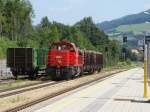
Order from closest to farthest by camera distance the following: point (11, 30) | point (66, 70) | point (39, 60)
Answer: point (66, 70) < point (39, 60) < point (11, 30)

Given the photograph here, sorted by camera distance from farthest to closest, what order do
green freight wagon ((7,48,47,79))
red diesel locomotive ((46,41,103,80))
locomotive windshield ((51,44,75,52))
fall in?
locomotive windshield ((51,44,75,52)), green freight wagon ((7,48,47,79)), red diesel locomotive ((46,41,103,80))

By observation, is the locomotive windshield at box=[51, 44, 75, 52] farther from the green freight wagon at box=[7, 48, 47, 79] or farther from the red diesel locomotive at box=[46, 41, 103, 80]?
the green freight wagon at box=[7, 48, 47, 79]

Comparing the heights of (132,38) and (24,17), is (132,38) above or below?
below

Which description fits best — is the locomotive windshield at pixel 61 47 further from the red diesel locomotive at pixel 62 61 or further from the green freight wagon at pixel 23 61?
the green freight wagon at pixel 23 61

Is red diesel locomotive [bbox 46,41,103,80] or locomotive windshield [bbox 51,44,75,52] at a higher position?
locomotive windshield [bbox 51,44,75,52]

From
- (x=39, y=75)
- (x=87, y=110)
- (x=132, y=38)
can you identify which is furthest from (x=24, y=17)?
(x=87, y=110)

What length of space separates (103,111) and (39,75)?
3427 cm

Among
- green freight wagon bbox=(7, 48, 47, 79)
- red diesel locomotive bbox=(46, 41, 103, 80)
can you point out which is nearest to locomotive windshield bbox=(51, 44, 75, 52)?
red diesel locomotive bbox=(46, 41, 103, 80)

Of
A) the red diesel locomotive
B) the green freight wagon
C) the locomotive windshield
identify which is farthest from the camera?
the locomotive windshield

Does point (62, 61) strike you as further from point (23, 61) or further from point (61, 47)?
point (23, 61)

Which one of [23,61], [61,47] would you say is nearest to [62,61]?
[61,47]

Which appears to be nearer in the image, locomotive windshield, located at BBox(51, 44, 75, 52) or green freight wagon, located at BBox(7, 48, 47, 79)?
green freight wagon, located at BBox(7, 48, 47, 79)

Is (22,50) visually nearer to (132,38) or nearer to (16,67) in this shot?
(16,67)

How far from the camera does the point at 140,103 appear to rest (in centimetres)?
2148
